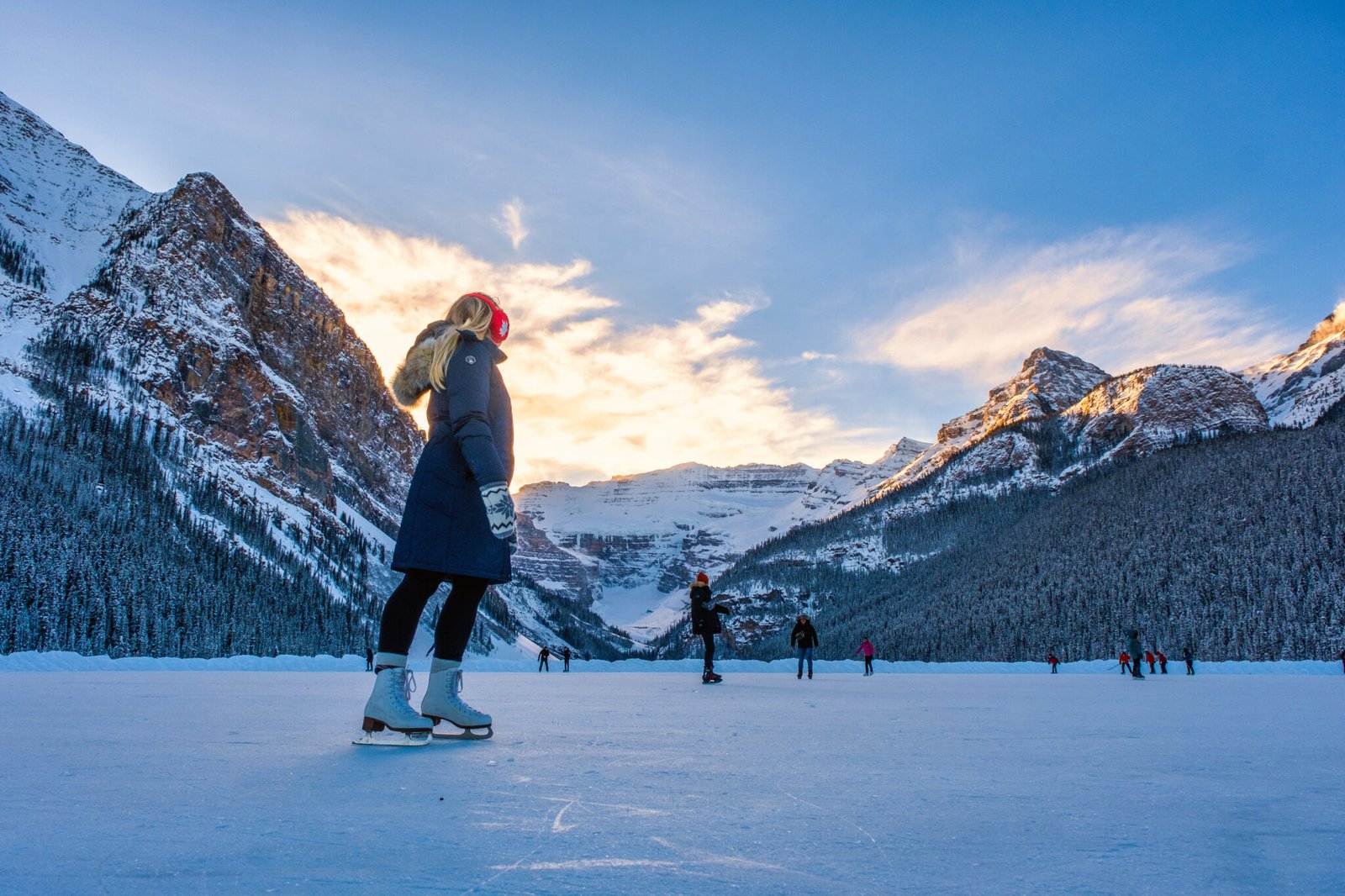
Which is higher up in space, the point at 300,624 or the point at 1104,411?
the point at 1104,411

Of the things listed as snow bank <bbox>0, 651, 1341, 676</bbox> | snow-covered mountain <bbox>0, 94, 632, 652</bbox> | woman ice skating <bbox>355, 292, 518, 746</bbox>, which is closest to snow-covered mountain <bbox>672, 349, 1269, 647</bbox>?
snow-covered mountain <bbox>0, 94, 632, 652</bbox>

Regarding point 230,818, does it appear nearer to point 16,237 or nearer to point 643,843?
point 643,843

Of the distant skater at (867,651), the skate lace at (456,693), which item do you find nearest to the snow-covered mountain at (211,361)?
the distant skater at (867,651)

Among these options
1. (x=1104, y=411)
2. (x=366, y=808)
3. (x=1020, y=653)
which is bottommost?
(x=1020, y=653)

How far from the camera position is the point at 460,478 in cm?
448

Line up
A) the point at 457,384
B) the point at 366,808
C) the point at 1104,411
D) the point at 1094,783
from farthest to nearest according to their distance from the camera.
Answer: the point at 1104,411 < the point at 457,384 < the point at 1094,783 < the point at 366,808

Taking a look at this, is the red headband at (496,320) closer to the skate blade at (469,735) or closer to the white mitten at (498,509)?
the white mitten at (498,509)

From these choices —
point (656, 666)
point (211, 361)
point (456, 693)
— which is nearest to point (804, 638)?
point (456, 693)

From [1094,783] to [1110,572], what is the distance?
12232cm

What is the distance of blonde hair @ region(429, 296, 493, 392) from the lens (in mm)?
4633

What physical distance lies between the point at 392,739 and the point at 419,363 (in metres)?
2.15

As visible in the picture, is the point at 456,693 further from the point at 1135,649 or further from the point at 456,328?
the point at 1135,649

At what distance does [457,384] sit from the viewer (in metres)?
4.50

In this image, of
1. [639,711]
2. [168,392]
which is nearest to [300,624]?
[168,392]
